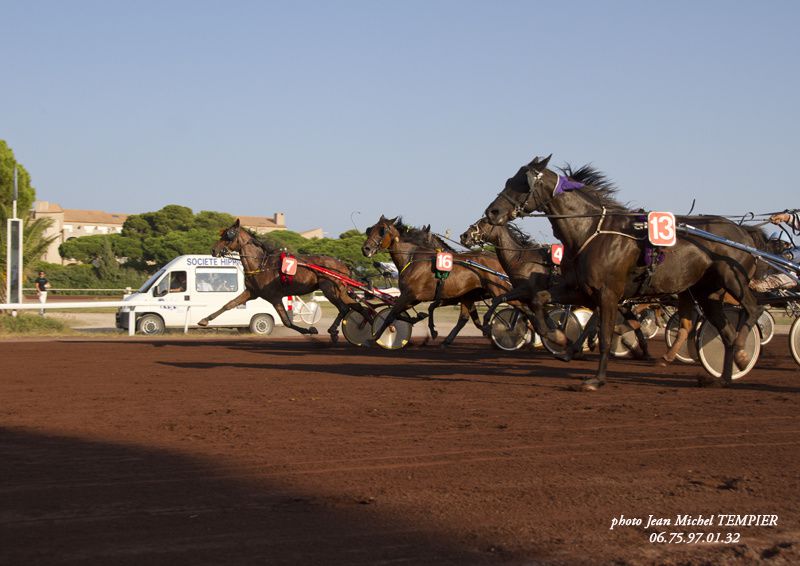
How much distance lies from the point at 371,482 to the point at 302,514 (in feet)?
2.72

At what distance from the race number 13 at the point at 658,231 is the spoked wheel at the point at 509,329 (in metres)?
6.62

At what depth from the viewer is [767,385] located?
1092 centimetres

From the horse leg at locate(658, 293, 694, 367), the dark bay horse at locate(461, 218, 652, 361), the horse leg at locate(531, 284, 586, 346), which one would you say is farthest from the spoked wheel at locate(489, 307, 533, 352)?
the horse leg at locate(531, 284, 586, 346)

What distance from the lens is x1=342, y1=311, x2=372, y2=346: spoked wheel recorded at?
18.9m

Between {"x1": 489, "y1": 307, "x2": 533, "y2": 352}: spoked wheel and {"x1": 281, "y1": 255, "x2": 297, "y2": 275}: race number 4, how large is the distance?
4.22 metres

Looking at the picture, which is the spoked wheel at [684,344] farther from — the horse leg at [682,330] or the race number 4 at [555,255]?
the race number 4 at [555,255]

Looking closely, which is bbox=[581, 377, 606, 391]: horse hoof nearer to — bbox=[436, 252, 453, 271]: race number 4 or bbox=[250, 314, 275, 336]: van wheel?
bbox=[436, 252, 453, 271]: race number 4

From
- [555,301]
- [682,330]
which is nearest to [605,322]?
[555,301]

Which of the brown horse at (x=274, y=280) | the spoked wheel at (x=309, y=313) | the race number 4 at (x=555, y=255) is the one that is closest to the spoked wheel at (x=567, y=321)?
the race number 4 at (x=555, y=255)

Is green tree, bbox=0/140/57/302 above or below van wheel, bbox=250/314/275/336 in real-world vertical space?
above

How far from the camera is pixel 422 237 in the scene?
58.7 feet

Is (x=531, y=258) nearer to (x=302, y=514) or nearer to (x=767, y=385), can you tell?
(x=767, y=385)

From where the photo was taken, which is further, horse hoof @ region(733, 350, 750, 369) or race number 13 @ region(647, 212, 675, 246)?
horse hoof @ region(733, 350, 750, 369)

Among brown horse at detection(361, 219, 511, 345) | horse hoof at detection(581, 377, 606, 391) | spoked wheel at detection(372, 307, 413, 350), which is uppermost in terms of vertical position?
brown horse at detection(361, 219, 511, 345)
